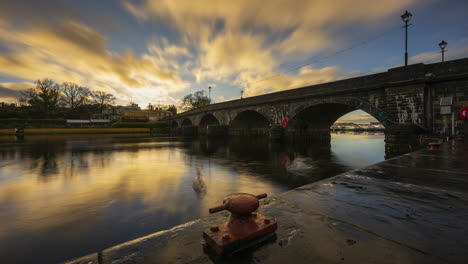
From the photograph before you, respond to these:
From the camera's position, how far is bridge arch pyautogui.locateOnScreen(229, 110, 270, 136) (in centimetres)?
3300

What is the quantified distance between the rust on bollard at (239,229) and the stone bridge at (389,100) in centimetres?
1524

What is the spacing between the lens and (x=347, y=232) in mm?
1674

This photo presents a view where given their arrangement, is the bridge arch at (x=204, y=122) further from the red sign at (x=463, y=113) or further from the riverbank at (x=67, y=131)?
the red sign at (x=463, y=113)

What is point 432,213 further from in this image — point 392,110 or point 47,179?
point 392,110

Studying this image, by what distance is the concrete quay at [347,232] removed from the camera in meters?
1.36

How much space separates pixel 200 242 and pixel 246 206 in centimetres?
49

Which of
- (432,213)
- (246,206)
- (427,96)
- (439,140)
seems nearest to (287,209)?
(246,206)

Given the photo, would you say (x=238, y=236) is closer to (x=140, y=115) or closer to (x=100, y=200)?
(x=100, y=200)

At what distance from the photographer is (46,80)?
195 ft

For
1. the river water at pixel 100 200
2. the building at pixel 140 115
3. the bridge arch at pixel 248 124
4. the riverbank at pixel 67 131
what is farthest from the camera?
the building at pixel 140 115

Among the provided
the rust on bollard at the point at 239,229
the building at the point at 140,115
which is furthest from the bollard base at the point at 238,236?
the building at the point at 140,115

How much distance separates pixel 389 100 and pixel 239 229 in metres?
17.0

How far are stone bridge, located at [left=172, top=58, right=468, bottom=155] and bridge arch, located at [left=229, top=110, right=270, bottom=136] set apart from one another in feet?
22.7

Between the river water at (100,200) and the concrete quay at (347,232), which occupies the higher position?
the concrete quay at (347,232)
